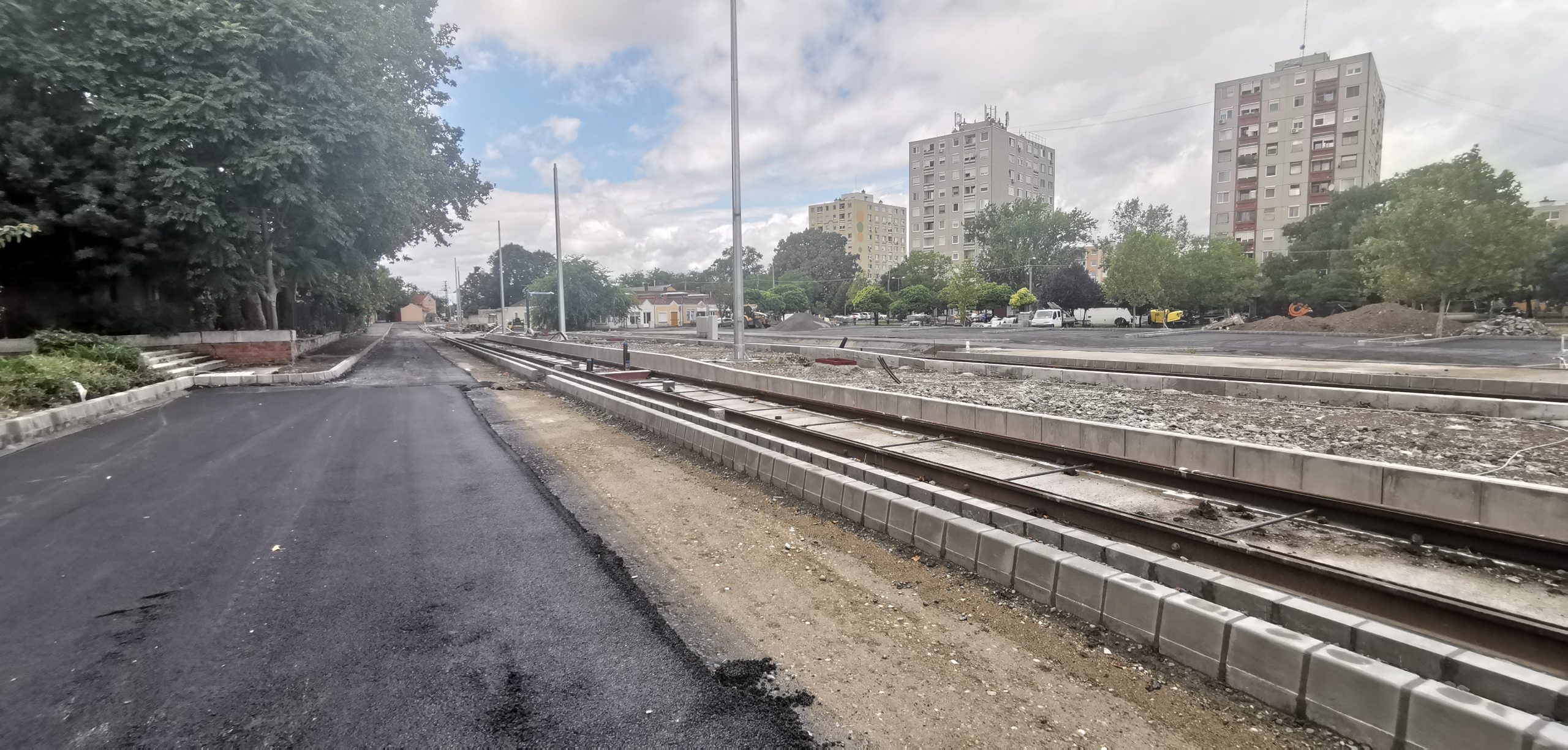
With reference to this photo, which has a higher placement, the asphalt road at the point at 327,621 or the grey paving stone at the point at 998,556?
the grey paving stone at the point at 998,556

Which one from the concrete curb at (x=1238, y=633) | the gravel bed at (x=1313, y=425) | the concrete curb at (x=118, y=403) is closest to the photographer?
the concrete curb at (x=1238, y=633)

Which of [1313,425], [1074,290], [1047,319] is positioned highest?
[1074,290]

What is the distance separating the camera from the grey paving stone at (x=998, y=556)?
3.99 meters

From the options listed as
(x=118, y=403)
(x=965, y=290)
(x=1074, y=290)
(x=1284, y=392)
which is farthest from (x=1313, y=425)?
(x=1074, y=290)

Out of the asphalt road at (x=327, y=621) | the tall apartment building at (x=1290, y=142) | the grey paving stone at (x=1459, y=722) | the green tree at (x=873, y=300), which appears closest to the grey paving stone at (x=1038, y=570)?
the grey paving stone at (x=1459, y=722)

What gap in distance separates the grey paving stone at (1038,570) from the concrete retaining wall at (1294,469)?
9.81ft

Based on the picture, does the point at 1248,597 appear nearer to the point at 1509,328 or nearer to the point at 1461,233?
the point at 1461,233

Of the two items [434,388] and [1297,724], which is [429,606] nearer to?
[1297,724]

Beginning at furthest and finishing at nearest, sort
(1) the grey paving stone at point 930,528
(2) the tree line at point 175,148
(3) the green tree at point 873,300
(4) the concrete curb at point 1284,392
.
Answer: (3) the green tree at point 873,300
(2) the tree line at point 175,148
(4) the concrete curb at point 1284,392
(1) the grey paving stone at point 930,528

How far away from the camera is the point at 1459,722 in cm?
223

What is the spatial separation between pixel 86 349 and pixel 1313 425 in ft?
72.4

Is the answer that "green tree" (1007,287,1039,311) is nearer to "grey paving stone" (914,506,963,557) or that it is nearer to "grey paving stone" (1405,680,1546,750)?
"grey paving stone" (914,506,963,557)

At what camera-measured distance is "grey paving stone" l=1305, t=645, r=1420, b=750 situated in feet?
7.89

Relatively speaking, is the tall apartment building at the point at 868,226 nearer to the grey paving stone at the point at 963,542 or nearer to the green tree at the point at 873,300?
the green tree at the point at 873,300
